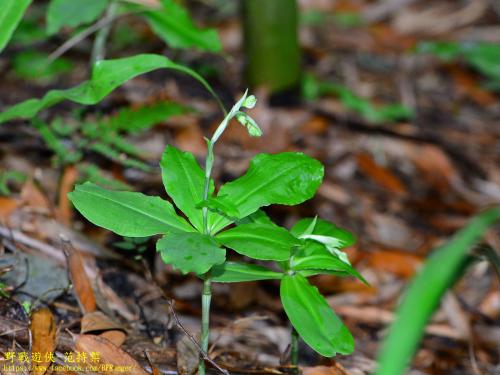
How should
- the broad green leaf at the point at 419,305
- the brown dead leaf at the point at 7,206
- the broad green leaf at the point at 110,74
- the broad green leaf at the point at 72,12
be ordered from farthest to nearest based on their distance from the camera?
the broad green leaf at the point at 72,12 < the brown dead leaf at the point at 7,206 < the broad green leaf at the point at 110,74 < the broad green leaf at the point at 419,305

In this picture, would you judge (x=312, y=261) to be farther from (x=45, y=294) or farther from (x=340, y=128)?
(x=340, y=128)

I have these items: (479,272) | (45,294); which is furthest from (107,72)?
(479,272)

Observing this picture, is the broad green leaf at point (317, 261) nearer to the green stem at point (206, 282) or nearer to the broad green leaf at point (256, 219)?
the broad green leaf at point (256, 219)

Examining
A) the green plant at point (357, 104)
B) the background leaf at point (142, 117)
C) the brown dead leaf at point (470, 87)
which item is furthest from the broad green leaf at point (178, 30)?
the brown dead leaf at point (470, 87)

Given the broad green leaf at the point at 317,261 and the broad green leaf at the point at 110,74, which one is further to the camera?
the broad green leaf at the point at 110,74

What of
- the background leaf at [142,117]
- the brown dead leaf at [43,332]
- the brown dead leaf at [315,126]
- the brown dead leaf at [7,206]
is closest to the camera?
the brown dead leaf at [43,332]

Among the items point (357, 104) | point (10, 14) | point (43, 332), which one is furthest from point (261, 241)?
point (357, 104)

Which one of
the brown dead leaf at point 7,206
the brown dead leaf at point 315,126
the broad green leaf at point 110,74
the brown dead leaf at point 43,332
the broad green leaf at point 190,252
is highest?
the broad green leaf at point 110,74

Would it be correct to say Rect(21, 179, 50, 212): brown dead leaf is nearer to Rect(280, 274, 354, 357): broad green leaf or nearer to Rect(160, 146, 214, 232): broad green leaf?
Rect(160, 146, 214, 232): broad green leaf

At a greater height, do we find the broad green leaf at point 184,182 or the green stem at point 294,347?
the broad green leaf at point 184,182

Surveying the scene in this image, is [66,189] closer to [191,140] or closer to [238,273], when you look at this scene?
[191,140]
